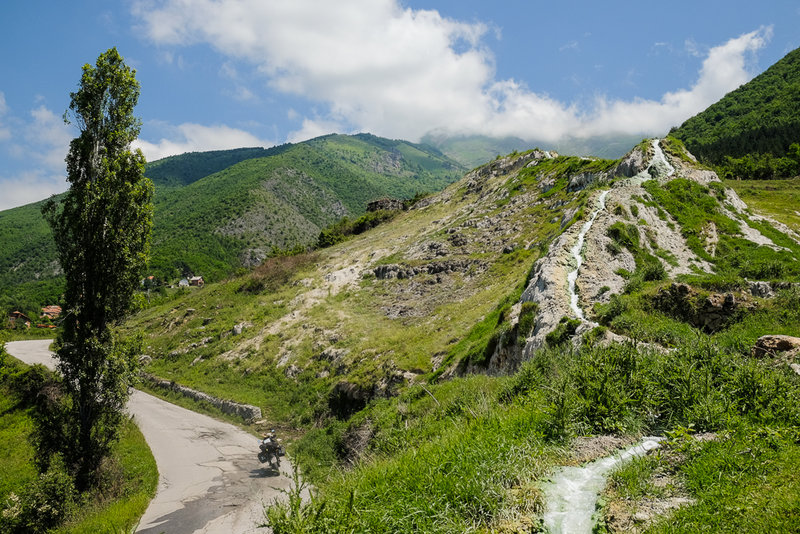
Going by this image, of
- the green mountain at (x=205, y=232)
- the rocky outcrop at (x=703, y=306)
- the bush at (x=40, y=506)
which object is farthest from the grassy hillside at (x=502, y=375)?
the green mountain at (x=205, y=232)

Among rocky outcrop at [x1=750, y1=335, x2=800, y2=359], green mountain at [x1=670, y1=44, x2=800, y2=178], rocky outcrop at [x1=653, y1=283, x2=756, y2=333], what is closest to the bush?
rocky outcrop at [x1=750, y1=335, x2=800, y2=359]

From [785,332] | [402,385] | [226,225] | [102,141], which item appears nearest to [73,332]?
[102,141]

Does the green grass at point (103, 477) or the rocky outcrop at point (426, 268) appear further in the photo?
the rocky outcrop at point (426, 268)

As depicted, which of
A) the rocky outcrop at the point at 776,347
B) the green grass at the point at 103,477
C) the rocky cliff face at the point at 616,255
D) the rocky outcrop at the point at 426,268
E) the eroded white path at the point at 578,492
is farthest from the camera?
the rocky outcrop at the point at 426,268

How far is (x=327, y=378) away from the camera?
3042 centimetres

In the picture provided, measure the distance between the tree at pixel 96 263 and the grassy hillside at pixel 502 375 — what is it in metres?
8.70

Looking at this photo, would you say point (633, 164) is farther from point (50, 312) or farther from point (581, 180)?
point (50, 312)

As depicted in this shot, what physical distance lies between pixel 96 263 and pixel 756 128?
119 m

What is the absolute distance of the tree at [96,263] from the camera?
16.8 m

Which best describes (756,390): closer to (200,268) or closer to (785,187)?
(785,187)

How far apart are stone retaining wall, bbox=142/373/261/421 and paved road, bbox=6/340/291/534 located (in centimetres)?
133

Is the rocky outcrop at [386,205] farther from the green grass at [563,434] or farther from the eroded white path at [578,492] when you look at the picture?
the eroded white path at [578,492]

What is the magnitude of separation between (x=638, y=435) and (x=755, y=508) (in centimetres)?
245

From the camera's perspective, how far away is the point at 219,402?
1267 inches
